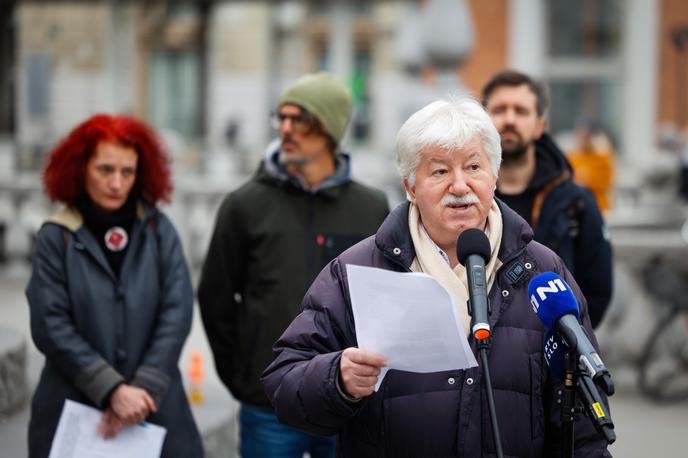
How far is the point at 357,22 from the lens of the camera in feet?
82.4

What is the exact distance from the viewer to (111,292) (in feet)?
12.6

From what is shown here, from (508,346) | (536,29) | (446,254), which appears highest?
(536,29)

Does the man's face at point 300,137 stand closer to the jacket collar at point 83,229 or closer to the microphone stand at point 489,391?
the jacket collar at point 83,229

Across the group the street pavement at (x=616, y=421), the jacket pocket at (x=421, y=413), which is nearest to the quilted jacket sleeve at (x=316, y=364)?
the jacket pocket at (x=421, y=413)

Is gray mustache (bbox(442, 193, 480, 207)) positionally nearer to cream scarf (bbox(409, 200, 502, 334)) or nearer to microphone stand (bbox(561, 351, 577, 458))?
cream scarf (bbox(409, 200, 502, 334))

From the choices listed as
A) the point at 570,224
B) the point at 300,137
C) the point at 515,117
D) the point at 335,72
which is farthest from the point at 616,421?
the point at 335,72

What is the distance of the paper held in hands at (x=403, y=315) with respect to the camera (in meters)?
2.40

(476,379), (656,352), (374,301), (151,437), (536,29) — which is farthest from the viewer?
(536,29)

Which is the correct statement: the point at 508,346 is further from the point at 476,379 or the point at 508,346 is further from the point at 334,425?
the point at 334,425

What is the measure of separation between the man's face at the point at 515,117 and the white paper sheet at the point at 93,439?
68.4 inches

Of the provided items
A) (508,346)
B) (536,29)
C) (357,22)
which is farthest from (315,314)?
(357,22)

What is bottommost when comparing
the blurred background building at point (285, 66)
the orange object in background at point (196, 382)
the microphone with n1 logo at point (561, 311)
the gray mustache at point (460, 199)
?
the orange object in background at point (196, 382)

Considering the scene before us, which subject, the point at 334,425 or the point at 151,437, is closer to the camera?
the point at 334,425

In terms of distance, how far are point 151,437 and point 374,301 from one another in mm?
1654
